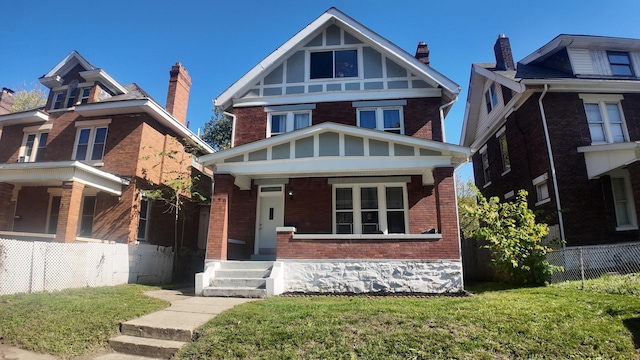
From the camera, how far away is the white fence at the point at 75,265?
827 cm

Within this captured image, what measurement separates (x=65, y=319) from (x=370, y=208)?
28.5 ft

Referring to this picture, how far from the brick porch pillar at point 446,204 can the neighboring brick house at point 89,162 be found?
34.7 ft

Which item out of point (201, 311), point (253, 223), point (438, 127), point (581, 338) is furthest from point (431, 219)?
point (201, 311)

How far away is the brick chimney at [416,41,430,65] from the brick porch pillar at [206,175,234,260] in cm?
932

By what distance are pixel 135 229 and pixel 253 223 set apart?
15.6 feet

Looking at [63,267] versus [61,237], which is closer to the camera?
[63,267]

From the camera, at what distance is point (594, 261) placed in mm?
9961

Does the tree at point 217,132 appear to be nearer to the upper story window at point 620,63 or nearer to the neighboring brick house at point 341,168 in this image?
the neighboring brick house at point 341,168

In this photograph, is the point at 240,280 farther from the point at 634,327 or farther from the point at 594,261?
the point at 594,261

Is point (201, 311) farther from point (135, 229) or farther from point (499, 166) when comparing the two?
point (499, 166)

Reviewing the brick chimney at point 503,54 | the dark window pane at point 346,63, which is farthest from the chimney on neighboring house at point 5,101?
the brick chimney at point 503,54

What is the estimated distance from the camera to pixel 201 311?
6.78 meters

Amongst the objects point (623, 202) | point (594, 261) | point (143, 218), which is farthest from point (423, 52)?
point (143, 218)

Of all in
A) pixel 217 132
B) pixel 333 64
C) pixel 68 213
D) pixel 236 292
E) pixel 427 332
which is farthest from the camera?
pixel 217 132
